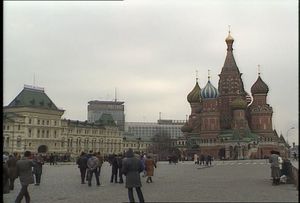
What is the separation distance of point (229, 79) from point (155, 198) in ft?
267

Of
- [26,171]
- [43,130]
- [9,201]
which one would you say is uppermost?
[43,130]

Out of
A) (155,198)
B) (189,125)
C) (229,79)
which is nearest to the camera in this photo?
(155,198)

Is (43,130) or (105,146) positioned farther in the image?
(43,130)

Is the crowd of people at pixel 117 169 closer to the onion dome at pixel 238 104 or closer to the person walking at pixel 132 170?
the person walking at pixel 132 170

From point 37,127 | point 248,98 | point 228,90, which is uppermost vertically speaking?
point 228,90

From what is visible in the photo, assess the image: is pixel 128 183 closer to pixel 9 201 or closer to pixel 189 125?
pixel 9 201

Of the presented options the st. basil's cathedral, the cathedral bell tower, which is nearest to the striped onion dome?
the st. basil's cathedral

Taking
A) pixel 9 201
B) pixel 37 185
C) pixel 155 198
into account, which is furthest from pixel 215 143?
pixel 155 198

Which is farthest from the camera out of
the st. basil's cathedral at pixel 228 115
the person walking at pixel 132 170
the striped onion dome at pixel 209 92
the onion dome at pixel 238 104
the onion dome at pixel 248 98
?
the onion dome at pixel 248 98

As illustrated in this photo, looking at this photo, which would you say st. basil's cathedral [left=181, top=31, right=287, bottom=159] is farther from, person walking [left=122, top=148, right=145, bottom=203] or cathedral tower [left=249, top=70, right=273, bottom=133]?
person walking [left=122, top=148, right=145, bottom=203]

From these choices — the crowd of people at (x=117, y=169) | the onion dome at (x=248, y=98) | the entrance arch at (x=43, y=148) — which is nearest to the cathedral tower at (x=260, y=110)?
the onion dome at (x=248, y=98)

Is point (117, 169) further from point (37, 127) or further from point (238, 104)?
point (238, 104)

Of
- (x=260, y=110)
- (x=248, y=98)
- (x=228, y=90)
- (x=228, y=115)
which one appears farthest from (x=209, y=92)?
(x=260, y=110)

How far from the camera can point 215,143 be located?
270ft
